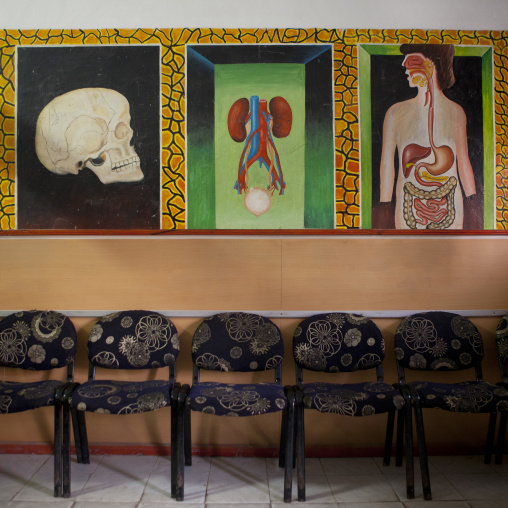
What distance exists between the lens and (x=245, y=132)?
272 cm

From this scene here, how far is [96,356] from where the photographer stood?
99.7 inches

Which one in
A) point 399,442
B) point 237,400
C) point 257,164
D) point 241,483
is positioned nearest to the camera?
point 237,400

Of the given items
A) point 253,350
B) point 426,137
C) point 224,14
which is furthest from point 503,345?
point 224,14

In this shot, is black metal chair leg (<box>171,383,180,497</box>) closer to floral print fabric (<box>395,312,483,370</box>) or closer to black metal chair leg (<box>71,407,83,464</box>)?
black metal chair leg (<box>71,407,83,464</box>)

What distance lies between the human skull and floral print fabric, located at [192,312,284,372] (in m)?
1.04

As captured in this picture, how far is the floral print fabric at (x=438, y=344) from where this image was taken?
2555 millimetres

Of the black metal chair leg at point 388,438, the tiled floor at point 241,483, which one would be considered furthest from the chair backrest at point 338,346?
the tiled floor at point 241,483

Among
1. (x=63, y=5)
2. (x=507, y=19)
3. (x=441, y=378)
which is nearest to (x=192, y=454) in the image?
(x=441, y=378)

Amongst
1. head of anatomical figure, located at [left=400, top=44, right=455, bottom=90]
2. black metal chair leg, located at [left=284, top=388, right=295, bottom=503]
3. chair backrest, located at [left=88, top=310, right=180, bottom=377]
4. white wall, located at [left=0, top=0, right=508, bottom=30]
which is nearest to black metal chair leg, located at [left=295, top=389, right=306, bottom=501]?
black metal chair leg, located at [left=284, top=388, right=295, bottom=503]

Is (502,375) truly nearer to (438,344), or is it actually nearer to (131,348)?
(438,344)

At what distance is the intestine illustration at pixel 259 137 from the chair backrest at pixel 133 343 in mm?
908

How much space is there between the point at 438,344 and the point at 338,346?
0.59 meters

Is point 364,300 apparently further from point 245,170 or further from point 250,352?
point 245,170

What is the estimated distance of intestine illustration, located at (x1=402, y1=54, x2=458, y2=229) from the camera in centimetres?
273
